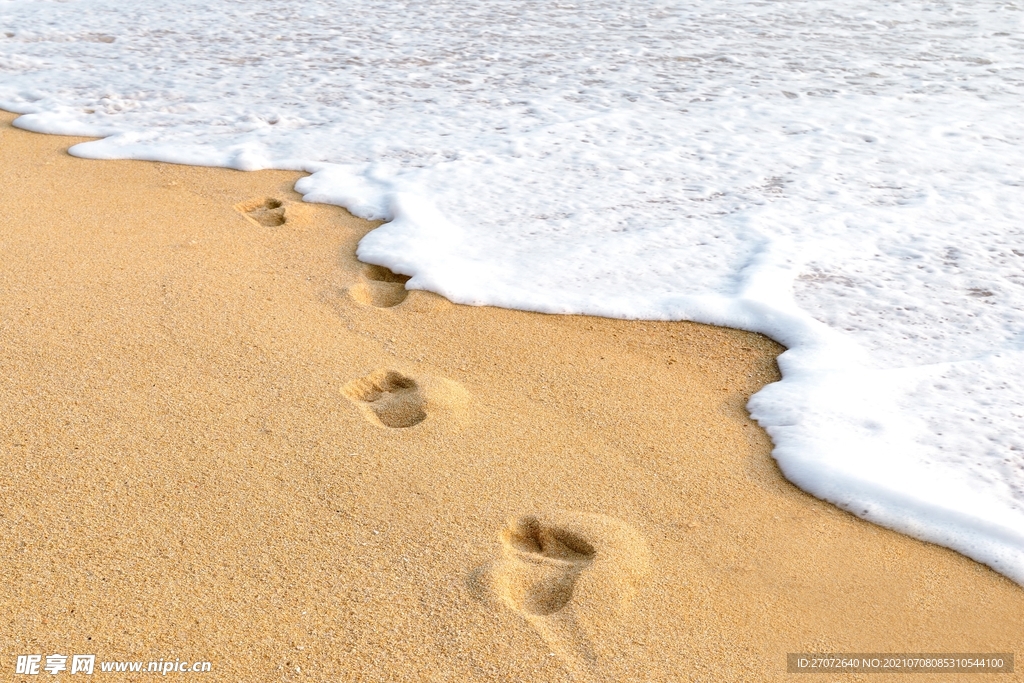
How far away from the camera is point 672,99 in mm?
4762

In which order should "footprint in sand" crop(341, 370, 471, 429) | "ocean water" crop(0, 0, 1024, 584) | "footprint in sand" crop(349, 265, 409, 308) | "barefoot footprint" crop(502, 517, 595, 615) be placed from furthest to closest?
"footprint in sand" crop(349, 265, 409, 308), "ocean water" crop(0, 0, 1024, 584), "footprint in sand" crop(341, 370, 471, 429), "barefoot footprint" crop(502, 517, 595, 615)

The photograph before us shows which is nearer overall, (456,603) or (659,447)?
(456,603)

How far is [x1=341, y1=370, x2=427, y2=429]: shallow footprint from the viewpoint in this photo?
2229mm

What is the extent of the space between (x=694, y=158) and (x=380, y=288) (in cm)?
174

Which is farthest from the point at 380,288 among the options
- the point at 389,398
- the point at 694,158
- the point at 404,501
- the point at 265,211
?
the point at 694,158

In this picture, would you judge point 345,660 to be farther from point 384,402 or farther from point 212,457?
point 384,402

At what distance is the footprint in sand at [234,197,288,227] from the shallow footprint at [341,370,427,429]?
1.19m

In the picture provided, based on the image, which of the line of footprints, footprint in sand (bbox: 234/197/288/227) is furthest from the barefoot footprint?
footprint in sand (bbox: 234/197/288/227)

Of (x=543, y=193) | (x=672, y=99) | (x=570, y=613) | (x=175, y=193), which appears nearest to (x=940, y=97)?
(x=672, y=99)

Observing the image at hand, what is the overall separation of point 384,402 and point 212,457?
1.48 feet

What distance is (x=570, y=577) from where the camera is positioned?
70.4 inches

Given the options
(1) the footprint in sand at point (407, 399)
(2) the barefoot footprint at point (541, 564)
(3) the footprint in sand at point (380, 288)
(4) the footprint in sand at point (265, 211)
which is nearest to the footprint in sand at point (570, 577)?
(2) the barefoot footprint at point (541, 564)

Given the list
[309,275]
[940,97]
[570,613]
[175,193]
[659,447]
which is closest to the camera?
[570,613]

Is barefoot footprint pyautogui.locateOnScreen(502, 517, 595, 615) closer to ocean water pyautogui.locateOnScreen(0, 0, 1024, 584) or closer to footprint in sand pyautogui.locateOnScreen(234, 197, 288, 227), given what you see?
ocean water pyautogui.locateOnScreen(0, 0, 1024, 584)
